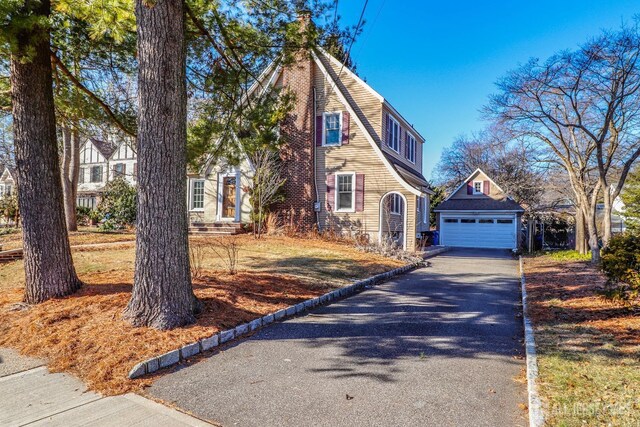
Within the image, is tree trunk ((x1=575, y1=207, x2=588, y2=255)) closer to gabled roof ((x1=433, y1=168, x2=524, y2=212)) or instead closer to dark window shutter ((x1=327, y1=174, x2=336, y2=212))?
gabled roof ((x1=433, y1=168, x2=524, y2=212))

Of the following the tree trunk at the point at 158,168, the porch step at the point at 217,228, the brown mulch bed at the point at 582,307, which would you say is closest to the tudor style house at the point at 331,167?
the porch step at the point at 217,228

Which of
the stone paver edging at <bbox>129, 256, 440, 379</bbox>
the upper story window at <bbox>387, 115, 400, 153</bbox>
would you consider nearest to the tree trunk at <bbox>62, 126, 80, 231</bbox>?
the upper story window at <bbox>387, 115, 400, 153</bbox>

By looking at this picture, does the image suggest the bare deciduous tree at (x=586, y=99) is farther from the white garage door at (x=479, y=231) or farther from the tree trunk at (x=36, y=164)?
the tree trunk at (x=36, y=164)

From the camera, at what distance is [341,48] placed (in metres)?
8.25

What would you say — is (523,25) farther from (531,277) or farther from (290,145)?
(290,145)

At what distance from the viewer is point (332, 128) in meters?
18.2

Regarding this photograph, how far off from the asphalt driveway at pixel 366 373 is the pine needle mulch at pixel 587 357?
354 millimetres

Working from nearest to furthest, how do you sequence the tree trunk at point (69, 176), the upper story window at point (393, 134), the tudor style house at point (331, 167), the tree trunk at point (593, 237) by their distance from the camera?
the tree trunk at point (593, 237) < the tudor style house at point (331, 167) < the tree trunk at point (69, 176) < the upper story window at point (393, 134)

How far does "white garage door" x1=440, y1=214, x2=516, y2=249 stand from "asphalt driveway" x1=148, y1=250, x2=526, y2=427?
61.5 feet

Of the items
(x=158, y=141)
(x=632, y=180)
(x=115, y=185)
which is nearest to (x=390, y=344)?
(x=158, y=141)

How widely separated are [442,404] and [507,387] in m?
0.85

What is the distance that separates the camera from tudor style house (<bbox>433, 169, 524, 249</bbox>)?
23.8 metres

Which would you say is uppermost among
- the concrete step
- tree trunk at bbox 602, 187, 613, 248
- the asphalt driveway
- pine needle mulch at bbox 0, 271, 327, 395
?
tree trunk at bbox 602, 187, 613, 248

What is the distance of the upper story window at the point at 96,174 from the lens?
3619 centimetres
